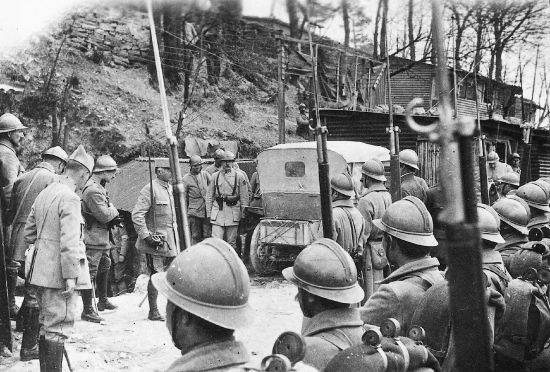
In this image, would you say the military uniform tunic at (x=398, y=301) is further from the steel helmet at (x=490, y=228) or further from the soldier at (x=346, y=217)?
the soldier at (x=346, y=217)

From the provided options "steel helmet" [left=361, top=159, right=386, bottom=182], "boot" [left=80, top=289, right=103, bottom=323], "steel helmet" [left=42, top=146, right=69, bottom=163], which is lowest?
"boot" [left=80, top=289, right=103, bottom=323]

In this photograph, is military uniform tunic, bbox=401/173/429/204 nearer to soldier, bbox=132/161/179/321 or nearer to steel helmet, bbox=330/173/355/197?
steel helmet, bbox=330/173/355/197

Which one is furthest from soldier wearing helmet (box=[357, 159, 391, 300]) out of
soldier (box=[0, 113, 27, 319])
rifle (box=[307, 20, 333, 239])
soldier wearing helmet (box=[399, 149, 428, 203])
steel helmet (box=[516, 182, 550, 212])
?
soldier (box=[0, 113, 27, 319])

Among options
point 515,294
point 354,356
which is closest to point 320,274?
point 354,356

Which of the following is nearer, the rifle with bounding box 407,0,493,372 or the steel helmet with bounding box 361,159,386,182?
the rifle with bounding box 407,0,493,372

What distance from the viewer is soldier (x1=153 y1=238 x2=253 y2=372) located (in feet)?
7.19

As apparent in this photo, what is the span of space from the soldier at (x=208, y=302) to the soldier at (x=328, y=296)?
0.67 m

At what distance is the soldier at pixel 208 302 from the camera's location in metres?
2.19

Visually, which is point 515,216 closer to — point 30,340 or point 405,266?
point 405,266

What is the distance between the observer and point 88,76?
20453 mm

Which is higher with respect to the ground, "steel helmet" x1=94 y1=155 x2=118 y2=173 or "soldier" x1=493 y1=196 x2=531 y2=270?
"steel helmet" x1=94 y1=155 x2=118 y2=173

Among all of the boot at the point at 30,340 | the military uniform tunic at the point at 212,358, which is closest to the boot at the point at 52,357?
the boot at the point at 30,340

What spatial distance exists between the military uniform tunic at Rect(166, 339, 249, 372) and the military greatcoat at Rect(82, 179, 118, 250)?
5.64 m

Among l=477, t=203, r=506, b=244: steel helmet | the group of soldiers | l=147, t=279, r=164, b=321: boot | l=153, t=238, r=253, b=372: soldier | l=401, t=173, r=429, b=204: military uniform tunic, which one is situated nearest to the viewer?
l=153, t=238, r=253, b=372: soldier
